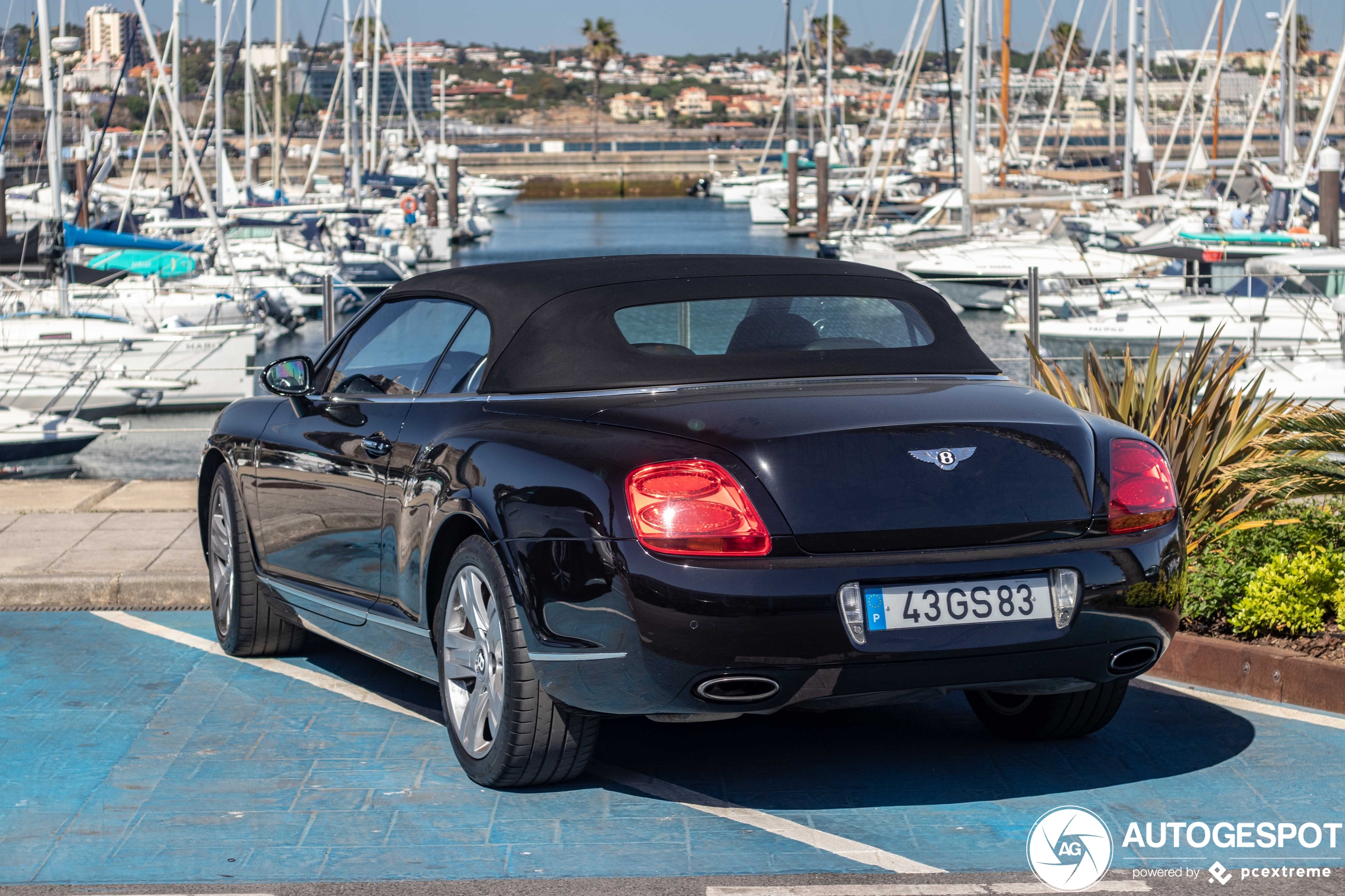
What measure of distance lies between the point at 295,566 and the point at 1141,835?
10.0ft

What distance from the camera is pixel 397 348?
592 cm

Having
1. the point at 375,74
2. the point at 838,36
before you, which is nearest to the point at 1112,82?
the point at 375,74

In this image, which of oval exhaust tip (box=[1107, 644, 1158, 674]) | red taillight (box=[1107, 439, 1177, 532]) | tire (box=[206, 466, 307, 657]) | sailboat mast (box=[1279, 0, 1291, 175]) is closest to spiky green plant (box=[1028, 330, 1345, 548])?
red taillight (box=[1107, 439, 1177, 532])

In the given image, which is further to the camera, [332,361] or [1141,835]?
[332,361]

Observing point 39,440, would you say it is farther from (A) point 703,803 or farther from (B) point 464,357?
(A) point 703,803

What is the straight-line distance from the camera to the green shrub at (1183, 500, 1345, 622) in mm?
6277

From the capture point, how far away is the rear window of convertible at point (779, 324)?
5.20 meters

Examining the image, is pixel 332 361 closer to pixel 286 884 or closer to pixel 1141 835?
pixel 286 884

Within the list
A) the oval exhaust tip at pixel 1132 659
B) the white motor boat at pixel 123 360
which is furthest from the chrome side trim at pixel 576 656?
the white motor boat at pixel 123 360

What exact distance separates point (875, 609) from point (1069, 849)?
2.51 ft

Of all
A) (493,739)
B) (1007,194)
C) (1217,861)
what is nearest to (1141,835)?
(1217,861)

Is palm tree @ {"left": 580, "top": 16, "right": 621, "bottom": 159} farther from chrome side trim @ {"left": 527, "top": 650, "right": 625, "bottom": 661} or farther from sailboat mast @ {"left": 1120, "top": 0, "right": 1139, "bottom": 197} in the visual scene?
chrome side trim @ {"left": 527, "top": 650, "right": 625, "bottom": 661}

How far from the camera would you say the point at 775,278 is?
5441mm

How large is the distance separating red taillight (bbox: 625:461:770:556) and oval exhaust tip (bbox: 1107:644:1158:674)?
1.09 m
